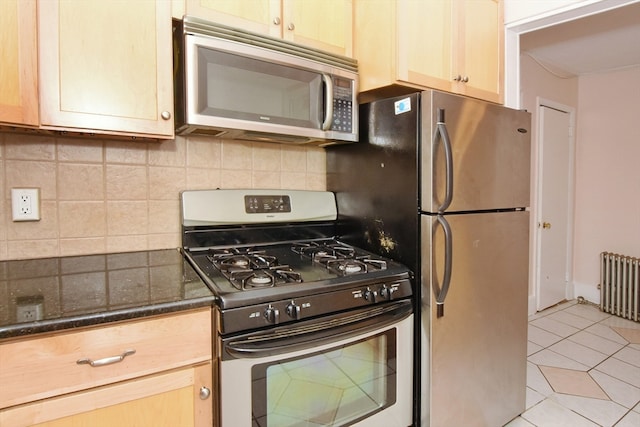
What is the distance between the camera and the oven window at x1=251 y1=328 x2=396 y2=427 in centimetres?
114

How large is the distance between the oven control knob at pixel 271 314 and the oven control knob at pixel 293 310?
37mm

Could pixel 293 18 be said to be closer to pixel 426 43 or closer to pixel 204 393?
pixel 426 43

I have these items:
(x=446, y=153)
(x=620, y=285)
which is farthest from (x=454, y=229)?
(x=620, y=285)

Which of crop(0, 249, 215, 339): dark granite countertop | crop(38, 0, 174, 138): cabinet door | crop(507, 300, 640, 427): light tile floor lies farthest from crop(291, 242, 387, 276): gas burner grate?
crop(507, 300, 640, 427): light tile floor

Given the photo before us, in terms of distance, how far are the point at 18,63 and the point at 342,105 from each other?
1162mm

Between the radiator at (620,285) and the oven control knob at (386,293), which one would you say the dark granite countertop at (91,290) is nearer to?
the oven control knob at (386,293)

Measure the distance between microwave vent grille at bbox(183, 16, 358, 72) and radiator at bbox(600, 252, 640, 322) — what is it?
11.2 ft

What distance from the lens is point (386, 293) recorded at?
137cm

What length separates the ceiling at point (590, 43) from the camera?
8.38 ft

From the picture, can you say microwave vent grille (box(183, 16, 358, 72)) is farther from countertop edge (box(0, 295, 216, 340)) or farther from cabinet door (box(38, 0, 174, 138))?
countertop edge (box(0, 295, 216, 340))

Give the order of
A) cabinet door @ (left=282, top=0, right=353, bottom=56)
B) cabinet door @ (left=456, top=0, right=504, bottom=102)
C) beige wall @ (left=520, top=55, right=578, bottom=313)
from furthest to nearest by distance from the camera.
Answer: beige wall @ (left=520, top=55, right=578, bottom=313) → cabinet door @ (left=456, top=0, right=504, bottom=102) → cabinet door @ (left=282, top=0, right=353, bottom=56)

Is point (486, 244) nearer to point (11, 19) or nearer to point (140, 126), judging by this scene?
point (140, 126)

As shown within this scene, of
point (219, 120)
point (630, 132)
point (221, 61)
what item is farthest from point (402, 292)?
point (630, 132)

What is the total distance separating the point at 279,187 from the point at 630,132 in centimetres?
362
